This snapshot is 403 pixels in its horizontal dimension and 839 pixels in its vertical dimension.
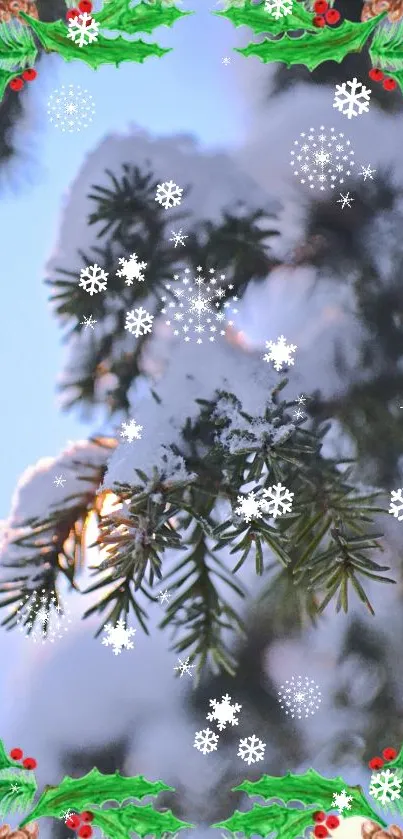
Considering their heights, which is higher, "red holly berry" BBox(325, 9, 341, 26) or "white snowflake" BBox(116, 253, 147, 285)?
"red holly berry" BBox(325, 9, 341, 26)

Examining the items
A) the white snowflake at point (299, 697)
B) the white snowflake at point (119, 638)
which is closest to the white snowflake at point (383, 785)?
the white snowflake at point (299, 697)

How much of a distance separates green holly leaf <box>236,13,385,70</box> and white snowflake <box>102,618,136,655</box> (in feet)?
2.44

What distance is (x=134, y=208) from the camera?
0.92 m

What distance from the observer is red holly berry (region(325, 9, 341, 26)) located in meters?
0.91

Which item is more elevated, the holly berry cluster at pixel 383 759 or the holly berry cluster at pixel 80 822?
the holly berry cluster at pixel 383 759

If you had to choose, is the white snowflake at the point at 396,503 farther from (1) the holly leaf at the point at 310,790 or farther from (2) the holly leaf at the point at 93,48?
(2) the holly leaf at the point at 93,48

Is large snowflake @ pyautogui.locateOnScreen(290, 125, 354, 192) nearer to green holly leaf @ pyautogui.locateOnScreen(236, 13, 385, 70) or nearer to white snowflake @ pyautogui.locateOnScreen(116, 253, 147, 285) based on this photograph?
green holly leaf @ pyautogui.locateOnScreen(236, 13, 385, 70)

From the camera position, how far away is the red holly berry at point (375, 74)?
0.92m

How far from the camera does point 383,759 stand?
2.93 ft

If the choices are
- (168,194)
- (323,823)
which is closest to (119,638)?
(323,823)

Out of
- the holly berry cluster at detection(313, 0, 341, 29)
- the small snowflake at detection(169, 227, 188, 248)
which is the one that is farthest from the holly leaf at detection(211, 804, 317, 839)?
the holly berry cluster at detection(313, 0, 341, 29)

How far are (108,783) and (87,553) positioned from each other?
287 millimetres

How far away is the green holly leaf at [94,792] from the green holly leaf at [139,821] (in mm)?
15

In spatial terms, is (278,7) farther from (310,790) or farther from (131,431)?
(310,790)
